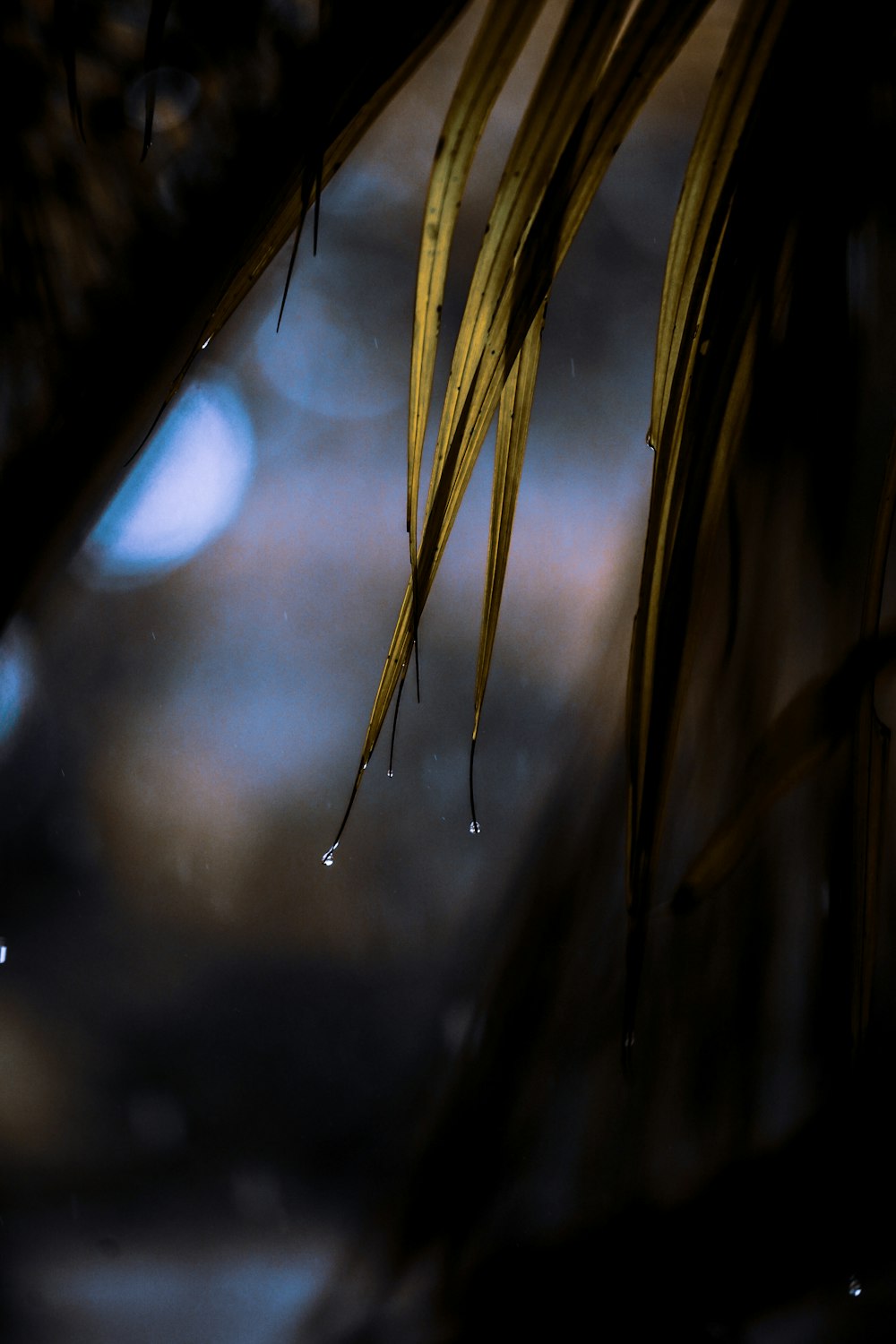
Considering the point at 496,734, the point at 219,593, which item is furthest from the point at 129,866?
the point at 496,734

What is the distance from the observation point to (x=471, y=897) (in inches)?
33.1

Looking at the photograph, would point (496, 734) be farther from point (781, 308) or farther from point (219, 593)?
point (781, 308)

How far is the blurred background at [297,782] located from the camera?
82 centimetres

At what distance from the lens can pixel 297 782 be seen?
0.86 metres

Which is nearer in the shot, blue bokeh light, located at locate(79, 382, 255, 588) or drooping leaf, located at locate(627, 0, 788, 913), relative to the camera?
drooping leaf, located at locate(627, 0, 788, 913)

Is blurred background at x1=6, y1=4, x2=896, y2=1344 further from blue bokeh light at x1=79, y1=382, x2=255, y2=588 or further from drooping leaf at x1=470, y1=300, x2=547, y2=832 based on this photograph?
drooping leaf at x1=470, y1=300, x2=547, y2=832

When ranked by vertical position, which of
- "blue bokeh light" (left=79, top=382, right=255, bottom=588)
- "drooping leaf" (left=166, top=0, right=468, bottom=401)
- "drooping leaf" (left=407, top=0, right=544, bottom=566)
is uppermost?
"blue bokeh light" (left=79, top=382, right=255, bottom=588)

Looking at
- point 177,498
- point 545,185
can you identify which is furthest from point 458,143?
point 177,498

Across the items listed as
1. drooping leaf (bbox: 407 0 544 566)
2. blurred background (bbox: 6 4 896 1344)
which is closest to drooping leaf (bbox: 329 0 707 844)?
drooping leaf (bbox: 407 0 544 566)

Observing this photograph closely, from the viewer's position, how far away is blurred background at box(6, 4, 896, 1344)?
0.82 meters

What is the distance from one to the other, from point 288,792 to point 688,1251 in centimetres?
58

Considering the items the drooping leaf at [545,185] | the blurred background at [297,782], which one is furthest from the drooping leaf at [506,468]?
the blurred background at [297,782]

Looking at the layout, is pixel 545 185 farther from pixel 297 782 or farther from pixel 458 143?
pixel 297 782

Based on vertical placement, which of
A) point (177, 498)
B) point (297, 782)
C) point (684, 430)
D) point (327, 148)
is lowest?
point (684, 430)
